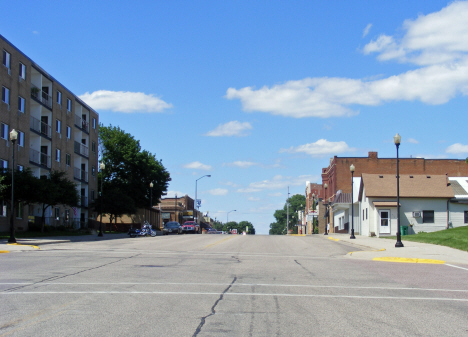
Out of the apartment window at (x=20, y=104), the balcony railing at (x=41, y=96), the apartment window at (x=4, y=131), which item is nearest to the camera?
the apartment window at (x=4, y=131)

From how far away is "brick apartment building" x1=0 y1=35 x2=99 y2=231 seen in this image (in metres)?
41.9

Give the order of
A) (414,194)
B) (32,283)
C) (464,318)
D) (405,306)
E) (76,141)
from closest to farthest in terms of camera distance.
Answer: (464,318), (405,306), (32,283), (414,194), (76,141)

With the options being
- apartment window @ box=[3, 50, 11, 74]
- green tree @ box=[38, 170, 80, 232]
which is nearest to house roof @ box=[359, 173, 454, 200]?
Answer: green tree @ box=[38, 170, 80, 232]

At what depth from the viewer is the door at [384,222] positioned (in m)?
46.5

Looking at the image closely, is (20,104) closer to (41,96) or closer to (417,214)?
(41,96)

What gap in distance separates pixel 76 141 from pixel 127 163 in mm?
16911

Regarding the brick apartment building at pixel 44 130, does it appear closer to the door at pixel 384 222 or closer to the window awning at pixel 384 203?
the window awning at pixel 384 203

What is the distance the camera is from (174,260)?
18391mm

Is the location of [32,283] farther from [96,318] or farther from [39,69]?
[39,69]

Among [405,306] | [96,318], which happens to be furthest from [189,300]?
[405,306]

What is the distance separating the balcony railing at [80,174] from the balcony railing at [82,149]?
203cm

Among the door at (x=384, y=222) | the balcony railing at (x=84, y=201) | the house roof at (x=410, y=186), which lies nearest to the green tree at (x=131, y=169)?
the balcony railing at (x=84, y=201)

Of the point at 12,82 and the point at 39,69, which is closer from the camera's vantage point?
the point at 12,82

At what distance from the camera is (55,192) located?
4028 centimetres
